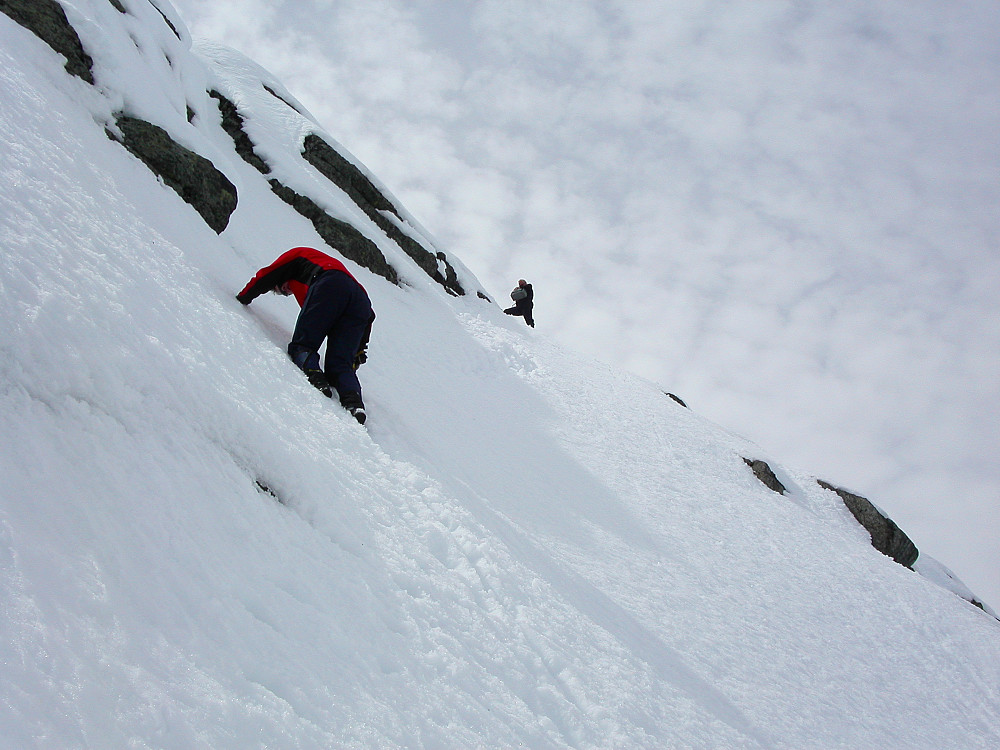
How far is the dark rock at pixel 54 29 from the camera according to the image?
242 inches

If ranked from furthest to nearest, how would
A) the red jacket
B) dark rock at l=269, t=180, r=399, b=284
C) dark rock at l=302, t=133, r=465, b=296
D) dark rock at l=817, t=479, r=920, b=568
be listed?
dark rock at l=302, t=133, r=465, b=296 → dark rock at l=817, t=479, r=920, b=568 → dark rock at l=269, t=180, r=399, b=284 → the red jacket

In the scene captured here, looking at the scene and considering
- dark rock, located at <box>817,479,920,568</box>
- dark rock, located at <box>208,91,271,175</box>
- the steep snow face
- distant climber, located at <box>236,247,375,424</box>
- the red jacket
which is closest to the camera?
the steep snow face

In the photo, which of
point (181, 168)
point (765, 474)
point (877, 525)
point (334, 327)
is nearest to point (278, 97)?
point (181, 168)

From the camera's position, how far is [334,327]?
5297mm

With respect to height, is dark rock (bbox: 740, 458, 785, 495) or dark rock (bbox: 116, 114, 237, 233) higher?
dark rock (bbox: 740, 458, 785, 495)

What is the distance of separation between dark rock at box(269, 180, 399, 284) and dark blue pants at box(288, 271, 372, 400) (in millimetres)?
9563

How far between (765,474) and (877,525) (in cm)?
494

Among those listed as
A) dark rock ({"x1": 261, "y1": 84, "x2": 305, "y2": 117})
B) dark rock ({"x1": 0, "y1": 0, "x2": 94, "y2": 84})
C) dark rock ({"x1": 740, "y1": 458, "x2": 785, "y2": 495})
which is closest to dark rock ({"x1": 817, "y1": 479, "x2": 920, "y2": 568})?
dark rock ({"x1": 740, "y1": 458, "x2": 785, "y2": 495})

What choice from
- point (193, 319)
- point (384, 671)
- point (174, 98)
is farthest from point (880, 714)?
point (174, 98)

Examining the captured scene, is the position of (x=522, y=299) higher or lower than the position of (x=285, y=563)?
higher

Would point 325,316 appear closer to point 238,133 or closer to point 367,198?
point 238,133

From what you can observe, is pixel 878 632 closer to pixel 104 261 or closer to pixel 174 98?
pixel 104 261

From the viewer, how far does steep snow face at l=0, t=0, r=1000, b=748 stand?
1.65 metres

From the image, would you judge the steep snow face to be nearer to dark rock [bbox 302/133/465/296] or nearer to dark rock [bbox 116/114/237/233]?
dark rock [bbox 116/114/237/233]
